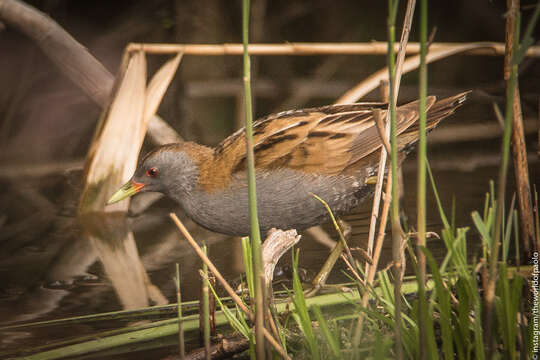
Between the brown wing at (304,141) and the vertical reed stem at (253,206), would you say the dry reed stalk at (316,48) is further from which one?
the vertical reed stem at (253,206)

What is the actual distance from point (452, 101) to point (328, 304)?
104 cm

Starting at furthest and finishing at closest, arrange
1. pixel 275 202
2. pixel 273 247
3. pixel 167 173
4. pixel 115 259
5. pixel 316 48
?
pixel 316 48, pixel 115 259, pixel 167 173, pixel 275 202, pixel 273 247

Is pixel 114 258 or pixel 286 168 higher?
pixel 286 168

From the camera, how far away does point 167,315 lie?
249cm

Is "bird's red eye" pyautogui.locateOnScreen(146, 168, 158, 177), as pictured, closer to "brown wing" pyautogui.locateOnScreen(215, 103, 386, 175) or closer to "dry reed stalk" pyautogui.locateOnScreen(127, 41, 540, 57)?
"brown wing" pyautogui.locateOnScreen(215, 103, 386, 175)

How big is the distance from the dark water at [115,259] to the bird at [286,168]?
282mm

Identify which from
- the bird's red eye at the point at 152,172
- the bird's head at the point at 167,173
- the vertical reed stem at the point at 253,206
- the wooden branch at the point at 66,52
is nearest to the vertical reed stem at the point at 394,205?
the vertical reed stem at the point at 253,206

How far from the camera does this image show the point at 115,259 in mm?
3303

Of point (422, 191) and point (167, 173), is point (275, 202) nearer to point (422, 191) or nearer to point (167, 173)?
point (167, 173)

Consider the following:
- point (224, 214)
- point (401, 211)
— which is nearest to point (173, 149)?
point (224, 214)

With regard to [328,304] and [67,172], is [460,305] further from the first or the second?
[67,172]

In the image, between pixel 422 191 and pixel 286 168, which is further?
pixel 286 168

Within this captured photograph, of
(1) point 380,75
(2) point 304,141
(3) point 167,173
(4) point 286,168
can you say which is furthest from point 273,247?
(1) point 380,75

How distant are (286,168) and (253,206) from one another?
4.10 ft
